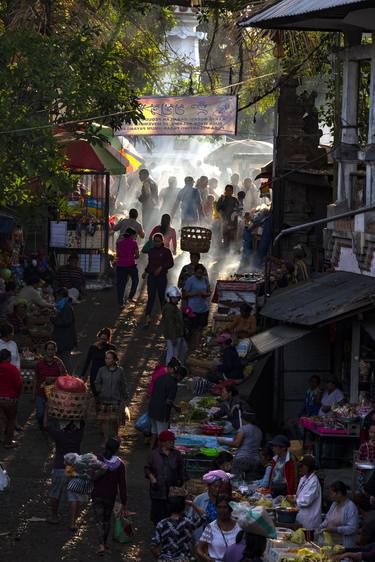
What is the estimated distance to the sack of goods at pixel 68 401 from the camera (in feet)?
49.3

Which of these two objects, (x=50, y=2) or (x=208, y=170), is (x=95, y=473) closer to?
(x=50, y=2)

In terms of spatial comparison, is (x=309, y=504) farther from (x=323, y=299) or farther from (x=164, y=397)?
(x=323, y=299)

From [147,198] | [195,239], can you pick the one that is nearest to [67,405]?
[195,239]

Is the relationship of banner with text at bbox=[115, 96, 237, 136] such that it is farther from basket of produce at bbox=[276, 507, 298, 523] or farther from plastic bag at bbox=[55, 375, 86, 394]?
basket of produce at bbox=[276, 507, 298, 523]

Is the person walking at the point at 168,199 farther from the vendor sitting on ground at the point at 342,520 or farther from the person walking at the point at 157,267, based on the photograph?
the vendor sitting on ground at the point at 342,520

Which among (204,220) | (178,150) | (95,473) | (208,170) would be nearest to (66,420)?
(95,473)

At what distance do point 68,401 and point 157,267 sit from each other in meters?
9.35

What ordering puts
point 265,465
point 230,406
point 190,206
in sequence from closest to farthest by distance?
point 265,465 < point 230,406 < point 190,206

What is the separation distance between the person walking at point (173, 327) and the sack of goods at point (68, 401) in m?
5.58

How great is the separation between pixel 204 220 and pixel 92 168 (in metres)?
5.59

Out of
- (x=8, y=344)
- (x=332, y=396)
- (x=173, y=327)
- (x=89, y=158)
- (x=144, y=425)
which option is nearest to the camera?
(x=332, y=396)

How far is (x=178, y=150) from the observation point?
57.8m

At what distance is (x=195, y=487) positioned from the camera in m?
14.6

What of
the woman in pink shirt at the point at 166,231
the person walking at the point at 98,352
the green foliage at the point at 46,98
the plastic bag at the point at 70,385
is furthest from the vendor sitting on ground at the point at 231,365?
the woman in pink shirt at the point at 166,231
